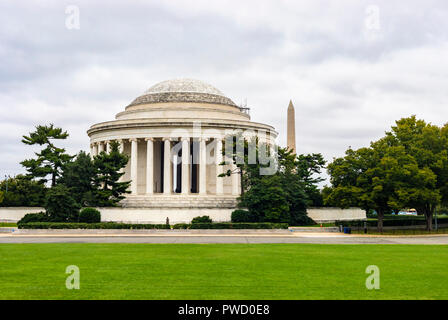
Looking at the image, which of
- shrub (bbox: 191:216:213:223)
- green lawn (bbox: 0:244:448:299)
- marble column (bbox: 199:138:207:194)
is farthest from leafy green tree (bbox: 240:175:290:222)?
green lawn (bbox: 0:244:448:299)

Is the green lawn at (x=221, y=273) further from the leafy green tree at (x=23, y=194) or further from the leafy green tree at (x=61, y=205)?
the leafy green tree at (x=23, y=194)

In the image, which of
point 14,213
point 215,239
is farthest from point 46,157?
point 215,239

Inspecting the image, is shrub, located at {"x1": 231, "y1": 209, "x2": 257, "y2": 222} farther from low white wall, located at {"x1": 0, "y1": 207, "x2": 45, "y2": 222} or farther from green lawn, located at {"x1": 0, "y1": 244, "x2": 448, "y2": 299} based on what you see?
low white wall, located at {"x1": 0, "y1": 207, "x2": 45, "y2": 222}

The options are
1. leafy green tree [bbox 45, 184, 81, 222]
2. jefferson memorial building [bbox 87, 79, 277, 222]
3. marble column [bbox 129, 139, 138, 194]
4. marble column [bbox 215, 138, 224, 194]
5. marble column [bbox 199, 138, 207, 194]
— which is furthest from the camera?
marble column [bbox 129, 139, 138, 194]

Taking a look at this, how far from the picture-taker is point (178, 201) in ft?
217

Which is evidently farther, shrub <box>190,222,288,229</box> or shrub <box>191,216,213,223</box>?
shrub <box>191,216,213,223</box>

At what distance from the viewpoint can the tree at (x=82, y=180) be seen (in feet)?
→ 194

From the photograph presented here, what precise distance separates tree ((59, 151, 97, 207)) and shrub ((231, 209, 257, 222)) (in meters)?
17.9

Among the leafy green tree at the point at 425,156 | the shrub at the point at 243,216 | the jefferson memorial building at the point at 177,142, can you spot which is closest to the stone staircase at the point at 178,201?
the jefferson memorial building at the point at 177,142

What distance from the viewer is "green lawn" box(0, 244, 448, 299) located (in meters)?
16.2

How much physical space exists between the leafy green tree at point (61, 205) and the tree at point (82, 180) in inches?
128
